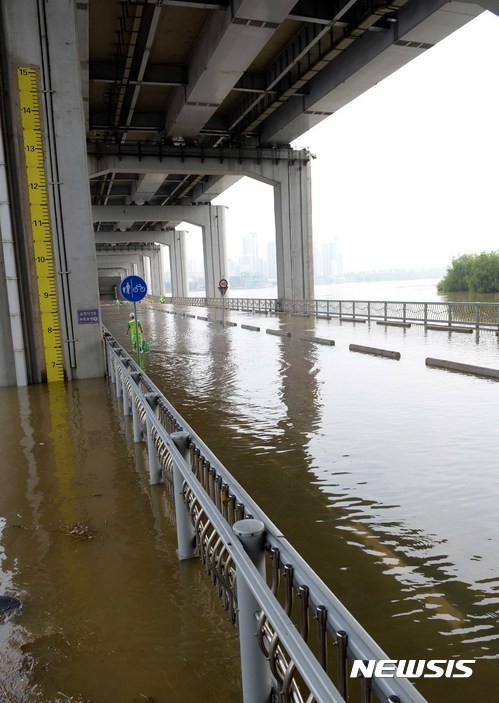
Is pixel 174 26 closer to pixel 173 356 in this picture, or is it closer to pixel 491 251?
pixel 173 356

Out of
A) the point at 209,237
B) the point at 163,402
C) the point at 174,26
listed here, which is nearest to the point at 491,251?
the point at 209,237

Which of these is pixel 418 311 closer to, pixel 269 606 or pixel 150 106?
pixel 150 106

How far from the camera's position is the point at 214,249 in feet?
166

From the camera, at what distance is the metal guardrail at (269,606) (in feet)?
5.85

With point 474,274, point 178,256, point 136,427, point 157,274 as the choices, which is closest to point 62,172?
point 136,427

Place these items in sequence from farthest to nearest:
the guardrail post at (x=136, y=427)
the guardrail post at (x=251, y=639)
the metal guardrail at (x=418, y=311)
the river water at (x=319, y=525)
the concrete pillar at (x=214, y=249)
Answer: the concrete pillar at (x=214, y=249) → the metal guardrail at (x=418, y=311) → the guardrail post at (x=136, y=427) → the river water at (x=319, y=525) → the guardrail post at (x=251, y=639)

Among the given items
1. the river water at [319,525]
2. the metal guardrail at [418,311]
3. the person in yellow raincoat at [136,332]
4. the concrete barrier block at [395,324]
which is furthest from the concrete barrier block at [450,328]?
the person in yellow raincoat at [136,332]

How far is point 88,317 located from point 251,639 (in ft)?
38.1

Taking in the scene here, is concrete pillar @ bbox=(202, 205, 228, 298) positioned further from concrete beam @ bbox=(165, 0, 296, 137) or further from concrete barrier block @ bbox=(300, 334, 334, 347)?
concrete barrier block @ bbox=(300, 334, 334, 347)

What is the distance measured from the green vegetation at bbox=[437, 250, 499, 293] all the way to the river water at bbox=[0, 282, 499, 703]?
48095 mm

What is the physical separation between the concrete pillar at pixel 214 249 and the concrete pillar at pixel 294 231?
1502 centimetres

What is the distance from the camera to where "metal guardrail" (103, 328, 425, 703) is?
1782mm

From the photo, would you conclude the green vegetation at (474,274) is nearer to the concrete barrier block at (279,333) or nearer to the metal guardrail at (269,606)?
the concrete barrier block at (279,333)

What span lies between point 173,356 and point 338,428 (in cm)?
1015
